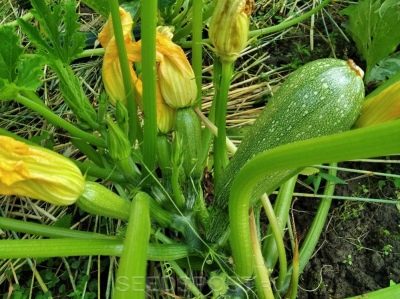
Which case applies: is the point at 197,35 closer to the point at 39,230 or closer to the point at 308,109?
A: the point at 308,109

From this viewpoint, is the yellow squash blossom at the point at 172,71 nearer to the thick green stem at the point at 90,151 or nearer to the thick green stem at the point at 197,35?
the thick green stem at the point at 197,35

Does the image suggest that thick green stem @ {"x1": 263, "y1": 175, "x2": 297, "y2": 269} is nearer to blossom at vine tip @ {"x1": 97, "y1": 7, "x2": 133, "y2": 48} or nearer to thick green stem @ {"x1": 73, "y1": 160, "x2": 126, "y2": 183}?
thick green stem @ {"x1": 73, "y1": 160, "x2": 126, "y2": 183}

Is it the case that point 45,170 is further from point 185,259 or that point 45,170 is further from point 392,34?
point 392,34

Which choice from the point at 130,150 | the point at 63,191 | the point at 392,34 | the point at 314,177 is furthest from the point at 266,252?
the point at 392,34

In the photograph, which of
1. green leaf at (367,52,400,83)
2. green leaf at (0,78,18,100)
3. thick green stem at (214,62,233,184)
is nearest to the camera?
green leaf at (0,78,18,100)

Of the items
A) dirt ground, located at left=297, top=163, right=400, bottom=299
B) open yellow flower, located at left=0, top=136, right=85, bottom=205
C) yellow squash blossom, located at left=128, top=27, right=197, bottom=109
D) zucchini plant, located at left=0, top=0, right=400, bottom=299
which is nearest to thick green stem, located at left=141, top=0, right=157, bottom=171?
zucchini plant, located at left=0, top=0, right=400, bottom=299

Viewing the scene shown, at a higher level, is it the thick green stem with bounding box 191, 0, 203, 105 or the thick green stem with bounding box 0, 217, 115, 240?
the thick green stem with bounding box 191, 0, 203, 105
